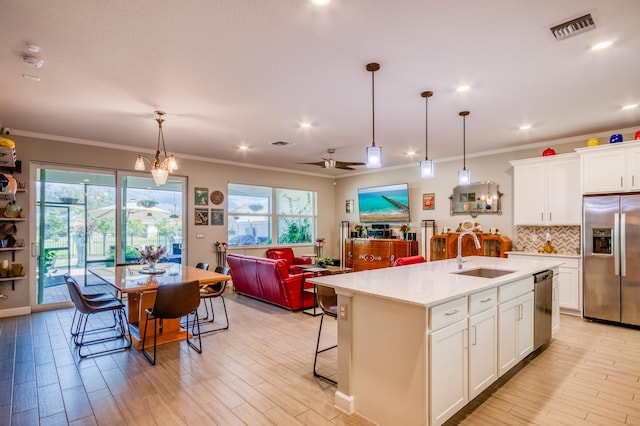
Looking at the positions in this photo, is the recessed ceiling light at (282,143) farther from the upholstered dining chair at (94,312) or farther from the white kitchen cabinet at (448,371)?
the white kitchen cabinet at (448,371)

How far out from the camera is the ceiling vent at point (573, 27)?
235cm

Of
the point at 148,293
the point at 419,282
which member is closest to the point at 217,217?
the point at 148,293

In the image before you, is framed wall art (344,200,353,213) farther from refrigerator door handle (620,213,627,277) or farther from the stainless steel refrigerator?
refrigerator door handle (620,213,627,277)

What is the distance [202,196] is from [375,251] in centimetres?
426

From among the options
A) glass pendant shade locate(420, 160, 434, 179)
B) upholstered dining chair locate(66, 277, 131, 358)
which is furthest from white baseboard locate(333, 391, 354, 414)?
upholstered dining chair locate(66, 277, 131, 358)

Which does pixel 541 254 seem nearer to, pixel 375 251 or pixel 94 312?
pixel 375 251

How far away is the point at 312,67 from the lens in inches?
121

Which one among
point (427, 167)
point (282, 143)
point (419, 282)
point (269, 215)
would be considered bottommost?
A: point (419, 282)

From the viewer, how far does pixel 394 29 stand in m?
2.46

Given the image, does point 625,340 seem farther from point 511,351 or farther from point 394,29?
point 394,29

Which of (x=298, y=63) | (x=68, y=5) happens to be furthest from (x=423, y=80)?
(x=68, y=5)

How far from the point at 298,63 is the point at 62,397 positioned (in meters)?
3.49

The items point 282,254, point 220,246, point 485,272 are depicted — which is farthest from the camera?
point 282,254

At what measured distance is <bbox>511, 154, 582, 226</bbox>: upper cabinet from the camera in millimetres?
5309
